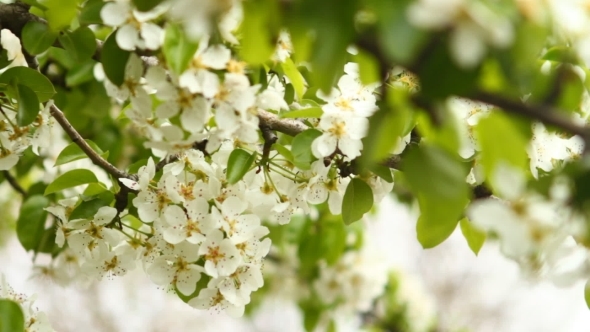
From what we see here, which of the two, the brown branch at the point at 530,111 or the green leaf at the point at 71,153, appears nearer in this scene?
the brown branch at the point at 530,111

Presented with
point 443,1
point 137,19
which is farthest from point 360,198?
point 443,1

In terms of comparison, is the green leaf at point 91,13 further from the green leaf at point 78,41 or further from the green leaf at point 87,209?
the green leaf at point 87,209

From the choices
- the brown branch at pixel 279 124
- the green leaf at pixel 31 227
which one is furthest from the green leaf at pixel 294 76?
the green leaf at pixel 31 227

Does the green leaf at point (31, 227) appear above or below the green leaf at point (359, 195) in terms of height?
below

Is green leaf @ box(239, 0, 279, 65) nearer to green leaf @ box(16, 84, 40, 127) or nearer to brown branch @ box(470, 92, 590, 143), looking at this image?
brown branch @ box(470, 92, 590, 143)

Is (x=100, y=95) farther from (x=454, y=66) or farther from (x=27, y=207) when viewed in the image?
(x=454, y=66)

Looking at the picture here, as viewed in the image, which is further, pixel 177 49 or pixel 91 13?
pixel 91 13

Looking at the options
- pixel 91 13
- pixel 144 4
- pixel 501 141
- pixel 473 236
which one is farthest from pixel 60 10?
pixel 473 236

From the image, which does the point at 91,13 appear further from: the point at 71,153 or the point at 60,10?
the point at 71,153
